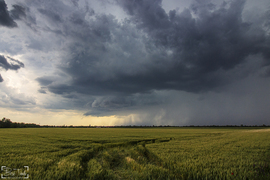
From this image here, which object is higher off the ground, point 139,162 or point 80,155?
point 139,162

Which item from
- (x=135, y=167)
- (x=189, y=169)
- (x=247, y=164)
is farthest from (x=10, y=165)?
(x=247, y=164)

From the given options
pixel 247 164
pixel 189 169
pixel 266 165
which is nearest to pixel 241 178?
pixel 189 169

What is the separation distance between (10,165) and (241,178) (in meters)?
14.4

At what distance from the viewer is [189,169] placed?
802 cm

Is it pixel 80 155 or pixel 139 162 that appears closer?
pixel 139 162

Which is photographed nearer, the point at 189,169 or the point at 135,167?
the point at 189,169

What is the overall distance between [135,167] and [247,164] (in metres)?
7.98

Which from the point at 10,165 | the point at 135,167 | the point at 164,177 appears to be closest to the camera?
the point at 164,177

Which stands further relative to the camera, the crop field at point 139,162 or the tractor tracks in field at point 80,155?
the tractor tracks in field at point 80,155

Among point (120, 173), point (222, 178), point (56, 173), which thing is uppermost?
point (56, 173)

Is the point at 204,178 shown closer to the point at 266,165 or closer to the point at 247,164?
the point at 247,164

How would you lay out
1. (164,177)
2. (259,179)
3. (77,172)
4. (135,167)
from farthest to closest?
(135,167), (77,172), (164,177), (259,179)

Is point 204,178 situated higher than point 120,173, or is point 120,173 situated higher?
point 204,178

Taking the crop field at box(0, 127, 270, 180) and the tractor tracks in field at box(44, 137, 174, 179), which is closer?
the crop field at box(0, 127, 270, 180)
